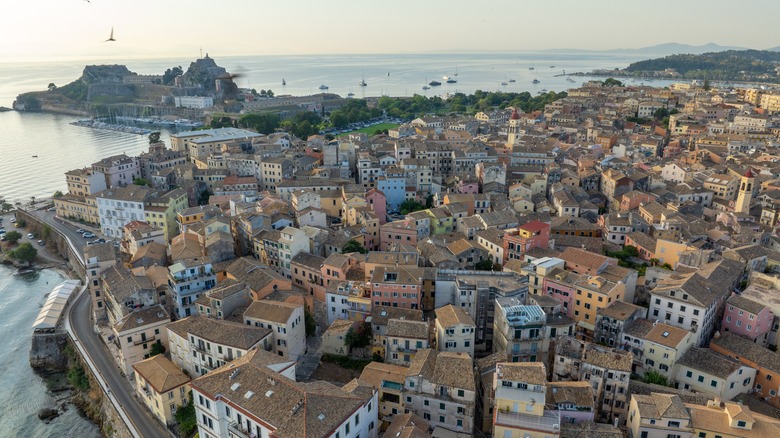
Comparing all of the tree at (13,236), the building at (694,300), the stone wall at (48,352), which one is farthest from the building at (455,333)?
the tree at (13,236)

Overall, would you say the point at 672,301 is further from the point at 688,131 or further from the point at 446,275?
the point at 688,131

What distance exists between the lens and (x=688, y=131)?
169 feet

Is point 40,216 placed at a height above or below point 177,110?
below

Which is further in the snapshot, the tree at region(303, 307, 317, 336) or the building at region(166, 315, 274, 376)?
the tree at region(303, 307, 317, 336)

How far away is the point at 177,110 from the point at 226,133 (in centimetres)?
4296

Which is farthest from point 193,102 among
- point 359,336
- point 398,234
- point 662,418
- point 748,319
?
point 662,418

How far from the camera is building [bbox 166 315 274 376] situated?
54.9 feet

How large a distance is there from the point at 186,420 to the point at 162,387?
1.31 meters

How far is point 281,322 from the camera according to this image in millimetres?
17562

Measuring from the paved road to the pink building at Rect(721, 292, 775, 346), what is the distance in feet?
65.7

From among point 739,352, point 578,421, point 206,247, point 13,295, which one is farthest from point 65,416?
point 739,352

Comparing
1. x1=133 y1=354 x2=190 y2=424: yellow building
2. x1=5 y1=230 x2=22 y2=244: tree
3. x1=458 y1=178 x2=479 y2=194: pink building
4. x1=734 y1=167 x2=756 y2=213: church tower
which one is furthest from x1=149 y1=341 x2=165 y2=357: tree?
x1=734 y1=167 x2=756 y2=213: church tower

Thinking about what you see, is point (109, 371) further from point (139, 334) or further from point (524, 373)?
point (524, 373)

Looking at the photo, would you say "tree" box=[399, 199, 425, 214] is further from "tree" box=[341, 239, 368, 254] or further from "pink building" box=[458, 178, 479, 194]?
"tree" box=[341, 239, 368, 254]
